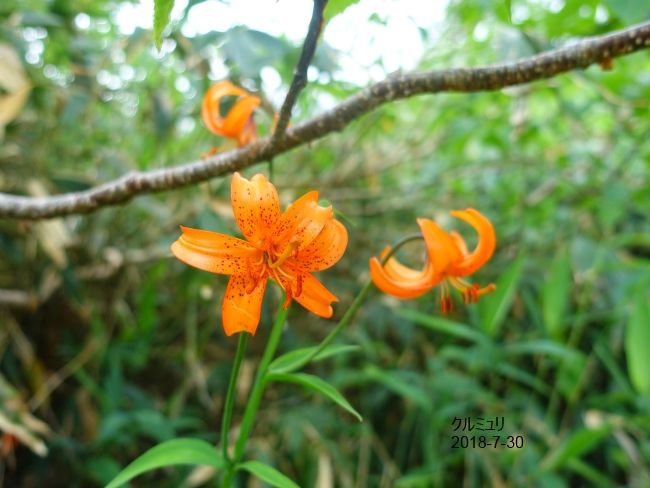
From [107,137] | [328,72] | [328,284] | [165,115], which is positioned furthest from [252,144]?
[107,137]

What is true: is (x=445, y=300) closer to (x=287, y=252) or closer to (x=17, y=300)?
(x=287, y=252)

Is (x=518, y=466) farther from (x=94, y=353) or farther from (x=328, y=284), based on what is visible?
(x=94, y=353)

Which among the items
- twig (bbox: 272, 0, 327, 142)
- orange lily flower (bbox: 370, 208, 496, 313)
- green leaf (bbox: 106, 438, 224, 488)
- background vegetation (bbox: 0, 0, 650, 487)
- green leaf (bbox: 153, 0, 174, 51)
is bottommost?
background vegetation (bbox: 0, 0, 650, 487)

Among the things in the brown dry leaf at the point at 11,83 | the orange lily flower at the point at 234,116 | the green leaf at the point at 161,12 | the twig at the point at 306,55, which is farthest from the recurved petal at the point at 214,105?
the brown dry leaf at the point at 11,83

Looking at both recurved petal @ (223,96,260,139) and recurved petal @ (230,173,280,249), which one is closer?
recurved petal @ (230,173,280,249)

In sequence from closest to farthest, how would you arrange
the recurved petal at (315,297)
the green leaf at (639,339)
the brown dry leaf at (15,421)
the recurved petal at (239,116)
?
the recurved petal at (315,297), the recurved petal at (239,116), the brown dry leaf at (15,421), the green leaf at (639,339)

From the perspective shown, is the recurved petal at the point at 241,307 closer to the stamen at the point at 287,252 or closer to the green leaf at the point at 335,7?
the stamen at the point at 287,252

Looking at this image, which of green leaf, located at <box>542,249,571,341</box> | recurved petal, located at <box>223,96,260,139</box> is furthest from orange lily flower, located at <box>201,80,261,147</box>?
green leaf, located at <box>542,249,571,341</box>

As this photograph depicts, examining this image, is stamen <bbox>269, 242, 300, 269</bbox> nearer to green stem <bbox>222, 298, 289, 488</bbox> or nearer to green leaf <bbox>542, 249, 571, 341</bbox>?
green stem <bbox>222, 298, 289, 488</bbox>
